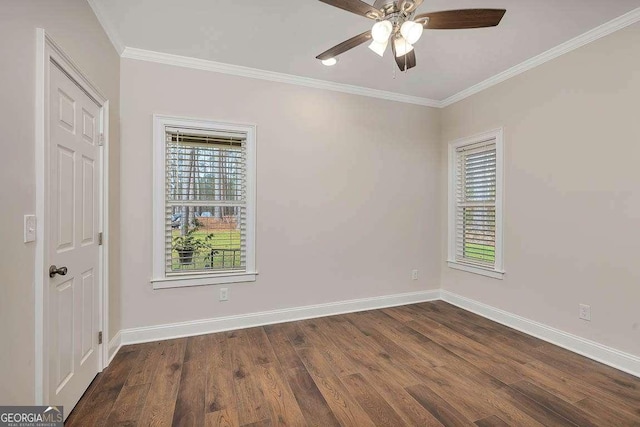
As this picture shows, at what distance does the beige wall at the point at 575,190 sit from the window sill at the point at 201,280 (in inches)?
113

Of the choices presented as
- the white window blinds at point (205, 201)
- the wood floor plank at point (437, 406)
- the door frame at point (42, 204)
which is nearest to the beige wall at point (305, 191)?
the white window blinds at point (205, 201)

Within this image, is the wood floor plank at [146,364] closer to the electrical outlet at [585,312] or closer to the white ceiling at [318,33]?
the white ceiling at [318,33]

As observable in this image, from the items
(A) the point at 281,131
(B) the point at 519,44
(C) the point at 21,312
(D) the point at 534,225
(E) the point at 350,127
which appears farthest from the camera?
(E) the point at 350,127

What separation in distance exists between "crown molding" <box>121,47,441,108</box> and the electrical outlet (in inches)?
114

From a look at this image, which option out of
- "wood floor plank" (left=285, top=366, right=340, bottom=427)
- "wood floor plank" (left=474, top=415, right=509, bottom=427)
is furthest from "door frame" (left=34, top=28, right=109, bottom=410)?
"wood floor plank" (left=474, top=415, right=509, bottom=427)

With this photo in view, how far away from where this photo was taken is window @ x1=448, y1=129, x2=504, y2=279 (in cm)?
332

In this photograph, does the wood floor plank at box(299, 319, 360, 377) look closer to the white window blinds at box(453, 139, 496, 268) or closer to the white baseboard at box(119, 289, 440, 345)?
the white baseboard at box(119, 289, 440, 345)

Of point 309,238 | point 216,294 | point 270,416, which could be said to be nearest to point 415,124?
point 309,238

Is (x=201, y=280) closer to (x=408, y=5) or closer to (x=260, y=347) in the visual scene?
(x=260, y=347)

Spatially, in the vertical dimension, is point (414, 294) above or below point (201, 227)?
below

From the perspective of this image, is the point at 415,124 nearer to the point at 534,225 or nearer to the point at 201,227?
the point at 534,225

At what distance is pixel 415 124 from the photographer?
13.0 feet

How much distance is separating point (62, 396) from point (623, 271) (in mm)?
4071

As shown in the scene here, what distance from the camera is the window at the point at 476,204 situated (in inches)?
131
